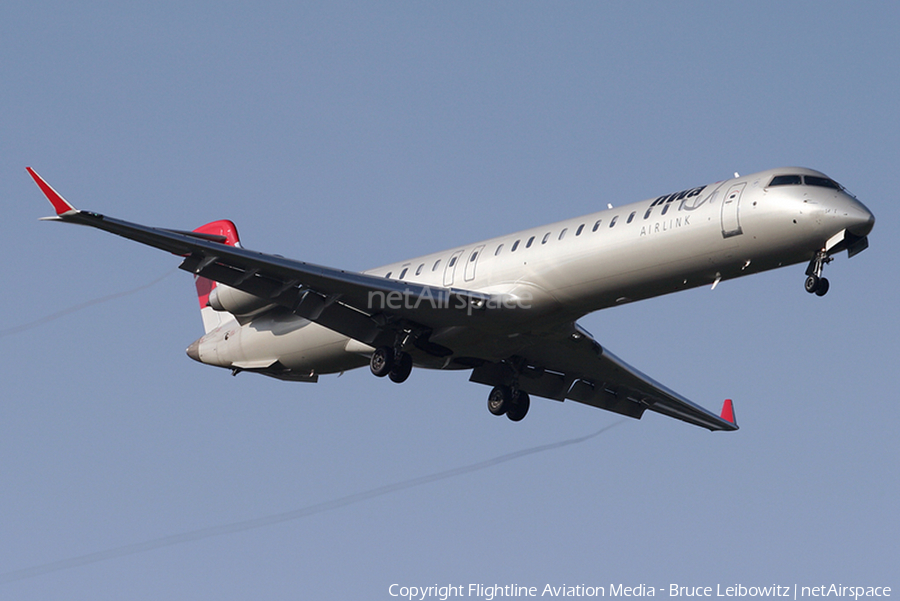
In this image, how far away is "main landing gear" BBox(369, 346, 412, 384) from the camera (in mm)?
28578

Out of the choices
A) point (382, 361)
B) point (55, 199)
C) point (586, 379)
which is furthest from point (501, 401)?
point (55, 199)

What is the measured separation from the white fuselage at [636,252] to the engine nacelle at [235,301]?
7.21 feet

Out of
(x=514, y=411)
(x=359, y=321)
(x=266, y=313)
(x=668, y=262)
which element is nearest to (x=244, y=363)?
(x=266, y=313)

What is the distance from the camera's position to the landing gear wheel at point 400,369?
2864cm

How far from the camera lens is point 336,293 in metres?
28.2

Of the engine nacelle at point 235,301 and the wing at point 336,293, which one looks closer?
the wing at point 336,293

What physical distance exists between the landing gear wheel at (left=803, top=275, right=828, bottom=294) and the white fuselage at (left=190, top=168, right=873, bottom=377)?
46 centimetres

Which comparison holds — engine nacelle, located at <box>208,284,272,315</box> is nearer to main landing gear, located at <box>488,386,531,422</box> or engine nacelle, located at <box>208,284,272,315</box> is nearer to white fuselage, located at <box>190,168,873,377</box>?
white fuselage, located at <box>190,168,873,377</box>

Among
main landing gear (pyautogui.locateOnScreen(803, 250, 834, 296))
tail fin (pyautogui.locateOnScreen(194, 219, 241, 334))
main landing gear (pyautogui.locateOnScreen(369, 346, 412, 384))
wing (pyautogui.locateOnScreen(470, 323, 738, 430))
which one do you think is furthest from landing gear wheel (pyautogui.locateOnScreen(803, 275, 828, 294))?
tail fin (pyautogui.locateOnScreen(194, 219, 241, 334))

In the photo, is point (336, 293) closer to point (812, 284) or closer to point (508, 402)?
point (508, 402)

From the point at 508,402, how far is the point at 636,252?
7156mm

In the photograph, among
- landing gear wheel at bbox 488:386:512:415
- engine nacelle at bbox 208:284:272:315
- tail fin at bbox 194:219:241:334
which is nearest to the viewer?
engine nacelle at bbox 208:284:272:315

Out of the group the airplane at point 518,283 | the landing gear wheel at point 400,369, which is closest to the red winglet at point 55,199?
the airplane at point 518,283

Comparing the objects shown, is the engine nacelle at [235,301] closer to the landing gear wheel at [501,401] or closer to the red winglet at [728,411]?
the landing gear wheel at [501,401]
